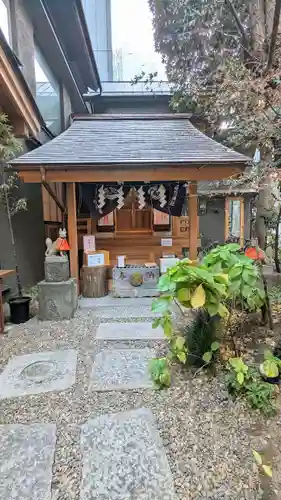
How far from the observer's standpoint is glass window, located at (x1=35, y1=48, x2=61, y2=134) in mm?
8062

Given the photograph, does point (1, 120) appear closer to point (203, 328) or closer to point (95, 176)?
point (95, 176)

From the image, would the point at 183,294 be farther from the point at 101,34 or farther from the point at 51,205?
the point at 101,34

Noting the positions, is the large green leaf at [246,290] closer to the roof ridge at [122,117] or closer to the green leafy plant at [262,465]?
the green leafy plant at [262,465]

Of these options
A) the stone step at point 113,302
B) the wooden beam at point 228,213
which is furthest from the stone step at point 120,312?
the wooden beam at point 228,213

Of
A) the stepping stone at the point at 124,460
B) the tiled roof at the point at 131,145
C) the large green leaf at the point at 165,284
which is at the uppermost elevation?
the tiled roof at the point at 131,145

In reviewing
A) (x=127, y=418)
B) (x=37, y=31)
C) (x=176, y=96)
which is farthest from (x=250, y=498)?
(x=176, y=96)

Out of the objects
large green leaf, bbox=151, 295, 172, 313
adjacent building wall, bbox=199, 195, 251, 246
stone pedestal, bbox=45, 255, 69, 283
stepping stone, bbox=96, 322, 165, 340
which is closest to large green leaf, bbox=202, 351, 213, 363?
large green leaf, bbox=151, 295, 172, 313

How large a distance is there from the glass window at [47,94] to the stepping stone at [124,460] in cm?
761

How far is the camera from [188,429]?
2498mm

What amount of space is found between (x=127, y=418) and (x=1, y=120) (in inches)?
166

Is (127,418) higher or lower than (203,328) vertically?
lower

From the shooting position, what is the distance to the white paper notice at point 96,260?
256 inches

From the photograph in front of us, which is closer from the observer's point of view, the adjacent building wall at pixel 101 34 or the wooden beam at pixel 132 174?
the wooden beam at pixel 132 174

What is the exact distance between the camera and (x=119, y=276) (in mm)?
6598
